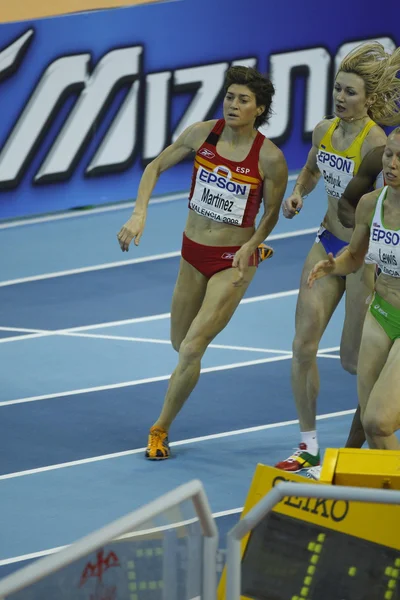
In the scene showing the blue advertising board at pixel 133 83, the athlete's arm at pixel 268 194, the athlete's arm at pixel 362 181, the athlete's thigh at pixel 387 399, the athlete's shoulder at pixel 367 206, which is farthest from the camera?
the blue advertising board at pixel 133 83

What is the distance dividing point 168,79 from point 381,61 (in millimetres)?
6666

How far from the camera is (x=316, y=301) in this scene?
8.23 meters

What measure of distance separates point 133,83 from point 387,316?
25.7ft

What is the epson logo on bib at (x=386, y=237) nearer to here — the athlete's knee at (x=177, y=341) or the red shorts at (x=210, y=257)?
the red shorts at (x=210, y=257)

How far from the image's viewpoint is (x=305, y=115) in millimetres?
15547

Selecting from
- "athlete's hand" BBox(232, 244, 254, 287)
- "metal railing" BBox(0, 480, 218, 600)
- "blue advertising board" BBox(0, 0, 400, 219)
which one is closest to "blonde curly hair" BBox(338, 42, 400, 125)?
"athlete's hand" BBox(232, 244, 254, 287)

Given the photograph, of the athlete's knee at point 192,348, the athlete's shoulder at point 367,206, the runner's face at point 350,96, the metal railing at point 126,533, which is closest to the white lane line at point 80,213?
the athlete's knee at point 192,348

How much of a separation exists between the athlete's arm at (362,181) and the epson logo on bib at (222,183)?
0.70 meters

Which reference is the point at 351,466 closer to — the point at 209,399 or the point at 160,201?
the point at 209,399

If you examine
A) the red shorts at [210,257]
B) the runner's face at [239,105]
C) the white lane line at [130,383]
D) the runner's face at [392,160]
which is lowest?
the white lane line at [130,383]

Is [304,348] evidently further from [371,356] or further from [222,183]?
[371,356]

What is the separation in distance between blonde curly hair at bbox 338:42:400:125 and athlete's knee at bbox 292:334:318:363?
143 centimetres

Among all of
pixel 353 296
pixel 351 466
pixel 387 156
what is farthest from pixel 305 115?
pixel 351 466

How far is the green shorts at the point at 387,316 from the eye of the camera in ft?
23.1
